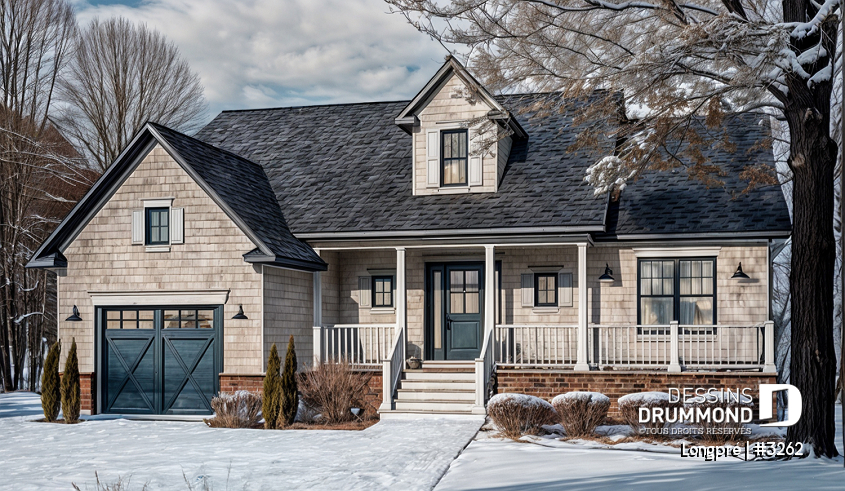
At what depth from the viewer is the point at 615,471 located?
10000 millimetres

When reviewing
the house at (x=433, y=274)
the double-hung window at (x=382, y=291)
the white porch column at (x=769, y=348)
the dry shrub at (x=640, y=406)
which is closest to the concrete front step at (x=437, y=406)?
the house at (x=433, y=274)

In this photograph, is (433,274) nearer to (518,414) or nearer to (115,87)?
(518,414)

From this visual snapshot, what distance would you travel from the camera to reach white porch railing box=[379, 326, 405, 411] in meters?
15.4

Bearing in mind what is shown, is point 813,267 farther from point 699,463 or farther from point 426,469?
point 426,469

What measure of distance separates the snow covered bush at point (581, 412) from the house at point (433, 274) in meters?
1.87

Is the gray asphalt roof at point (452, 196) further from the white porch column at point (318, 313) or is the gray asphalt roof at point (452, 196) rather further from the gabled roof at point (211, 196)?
the white porch column at point (318, 313)

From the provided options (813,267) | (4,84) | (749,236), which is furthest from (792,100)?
(4,84)

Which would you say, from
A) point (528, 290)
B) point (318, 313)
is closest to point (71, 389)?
point (318, 313)

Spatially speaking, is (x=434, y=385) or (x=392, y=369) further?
(x=434, y=385)

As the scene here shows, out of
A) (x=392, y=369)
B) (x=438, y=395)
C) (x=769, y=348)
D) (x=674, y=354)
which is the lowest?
(x=438, y=395)

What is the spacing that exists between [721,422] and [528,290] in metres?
5.39

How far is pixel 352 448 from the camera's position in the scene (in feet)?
39.7

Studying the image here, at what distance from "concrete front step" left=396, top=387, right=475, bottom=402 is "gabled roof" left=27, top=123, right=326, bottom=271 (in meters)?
3.32

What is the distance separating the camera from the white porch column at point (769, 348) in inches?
582
